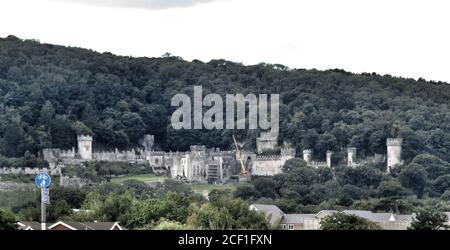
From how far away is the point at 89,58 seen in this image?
5148 inches

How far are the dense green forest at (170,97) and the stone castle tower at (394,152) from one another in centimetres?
68

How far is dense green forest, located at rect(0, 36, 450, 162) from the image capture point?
107688 millimetres

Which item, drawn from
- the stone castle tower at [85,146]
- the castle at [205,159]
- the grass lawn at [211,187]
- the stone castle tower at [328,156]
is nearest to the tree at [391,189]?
the grass lawn at [211,187]

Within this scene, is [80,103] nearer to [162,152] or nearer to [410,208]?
[162,152]

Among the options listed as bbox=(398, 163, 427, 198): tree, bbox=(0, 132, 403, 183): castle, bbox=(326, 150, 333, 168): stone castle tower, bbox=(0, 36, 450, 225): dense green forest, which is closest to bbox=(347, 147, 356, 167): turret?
bbox=(0, 132, 403, 183): castle

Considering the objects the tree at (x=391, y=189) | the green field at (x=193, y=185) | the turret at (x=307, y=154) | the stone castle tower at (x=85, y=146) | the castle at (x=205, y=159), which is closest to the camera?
the tree at (x=391, y=189)

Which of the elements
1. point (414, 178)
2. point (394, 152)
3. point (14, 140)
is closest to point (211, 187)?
point (414, 178)

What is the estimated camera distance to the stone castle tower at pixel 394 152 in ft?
341

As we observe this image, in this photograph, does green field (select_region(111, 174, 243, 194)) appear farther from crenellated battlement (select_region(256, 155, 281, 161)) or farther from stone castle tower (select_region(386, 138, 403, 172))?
stone castle tower (select_region(386, 138, 403, 172))

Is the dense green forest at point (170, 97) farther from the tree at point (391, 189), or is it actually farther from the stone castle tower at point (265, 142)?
the tree at point (391, 189)

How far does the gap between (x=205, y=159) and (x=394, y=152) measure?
1395 centimetres

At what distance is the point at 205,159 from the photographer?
107 metres

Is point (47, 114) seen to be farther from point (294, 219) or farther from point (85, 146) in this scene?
point (294, 219)
